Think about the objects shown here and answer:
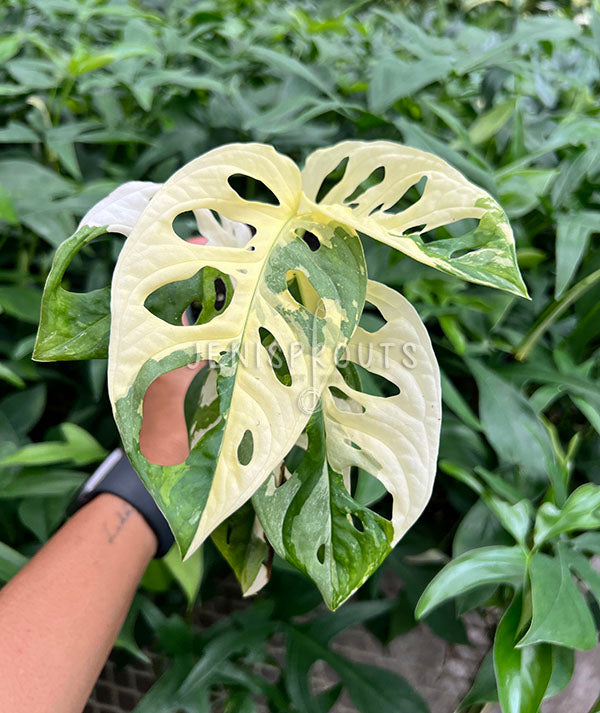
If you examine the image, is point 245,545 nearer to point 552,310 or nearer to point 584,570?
point 584,570

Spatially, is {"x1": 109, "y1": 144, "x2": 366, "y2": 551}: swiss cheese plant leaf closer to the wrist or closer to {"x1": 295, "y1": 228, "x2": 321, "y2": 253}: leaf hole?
{"x1": 295, "y1": 228, "x2": 321, "y2": 253}: leaf hole

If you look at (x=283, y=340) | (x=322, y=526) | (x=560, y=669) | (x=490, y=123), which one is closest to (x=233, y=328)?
(x=283, y=340)

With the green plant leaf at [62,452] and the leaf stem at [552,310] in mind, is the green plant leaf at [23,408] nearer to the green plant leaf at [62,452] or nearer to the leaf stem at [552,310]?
the green plant leaf at [62,452]

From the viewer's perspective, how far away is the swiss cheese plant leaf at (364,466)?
1.15ft

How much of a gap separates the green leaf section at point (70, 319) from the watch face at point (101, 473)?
251mm

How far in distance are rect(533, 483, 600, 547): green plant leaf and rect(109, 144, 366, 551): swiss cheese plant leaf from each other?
0.27 m

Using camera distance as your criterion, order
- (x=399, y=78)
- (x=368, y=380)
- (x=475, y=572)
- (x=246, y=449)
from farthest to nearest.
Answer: (x=399, y=78) < (x=368, y=380) < (x=475, y=572) < (x=246, y=449)

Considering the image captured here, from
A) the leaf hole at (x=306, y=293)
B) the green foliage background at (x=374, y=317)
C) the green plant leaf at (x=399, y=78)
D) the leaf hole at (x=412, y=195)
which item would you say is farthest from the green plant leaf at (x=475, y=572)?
the green plant leaf at (x=399, y=78)

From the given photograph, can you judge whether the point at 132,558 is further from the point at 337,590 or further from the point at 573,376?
the point at 573,376

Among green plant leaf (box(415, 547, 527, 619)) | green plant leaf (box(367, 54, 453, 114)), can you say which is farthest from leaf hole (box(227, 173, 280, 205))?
green plant leaf (box(415, 547, 527, 619))

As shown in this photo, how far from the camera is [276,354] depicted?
1.31ft

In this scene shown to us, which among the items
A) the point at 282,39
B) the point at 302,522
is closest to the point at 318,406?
the point at 302,522

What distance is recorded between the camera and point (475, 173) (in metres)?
0.59

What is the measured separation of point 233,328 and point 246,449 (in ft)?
0.24
